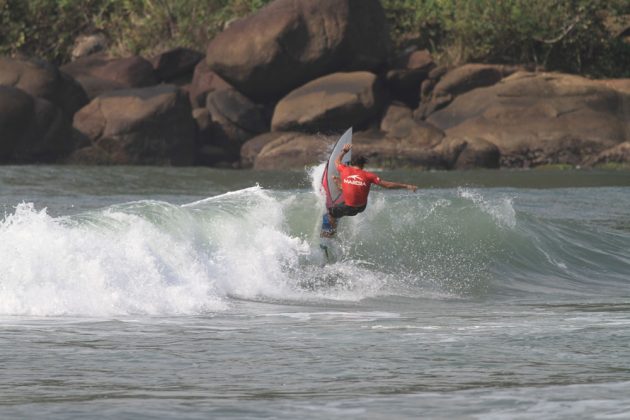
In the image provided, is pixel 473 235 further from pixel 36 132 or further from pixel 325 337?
pixel 36 132

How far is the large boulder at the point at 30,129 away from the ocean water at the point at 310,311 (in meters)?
11.3

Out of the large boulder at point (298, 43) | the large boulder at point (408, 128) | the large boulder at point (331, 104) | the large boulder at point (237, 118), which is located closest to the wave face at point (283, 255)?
the large boulder at point (408, 128)

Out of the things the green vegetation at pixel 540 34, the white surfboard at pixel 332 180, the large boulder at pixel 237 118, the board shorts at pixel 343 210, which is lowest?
the large boulder at pixel 237 118

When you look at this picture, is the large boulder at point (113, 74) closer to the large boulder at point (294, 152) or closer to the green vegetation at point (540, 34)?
A: the large boulder at point (294, 152)

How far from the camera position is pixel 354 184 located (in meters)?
15.1

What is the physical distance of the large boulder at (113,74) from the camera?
126 ft

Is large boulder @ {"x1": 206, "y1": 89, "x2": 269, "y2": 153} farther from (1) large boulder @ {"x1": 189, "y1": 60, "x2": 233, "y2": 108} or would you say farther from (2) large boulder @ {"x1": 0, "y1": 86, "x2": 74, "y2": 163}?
(2) large boulder @ {"x1": 0, "y1": 86, "x2": 74, "y2": 163}

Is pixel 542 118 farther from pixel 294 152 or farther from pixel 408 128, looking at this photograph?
pixel 294 152

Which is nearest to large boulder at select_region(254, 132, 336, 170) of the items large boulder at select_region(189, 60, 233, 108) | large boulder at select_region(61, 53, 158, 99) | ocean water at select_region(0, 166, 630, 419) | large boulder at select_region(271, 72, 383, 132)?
large boulder at select_region(271, 72, 383, 132)

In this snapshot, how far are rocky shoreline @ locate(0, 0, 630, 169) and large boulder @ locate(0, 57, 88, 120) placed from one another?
40 millimetres

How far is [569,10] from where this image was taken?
3759cm

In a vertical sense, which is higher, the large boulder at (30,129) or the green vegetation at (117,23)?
the green vegetation at (117,23)

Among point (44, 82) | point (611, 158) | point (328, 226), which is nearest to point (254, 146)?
point (44, 82)

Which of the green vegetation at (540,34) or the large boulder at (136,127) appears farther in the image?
the green vegetation at (540,34)
